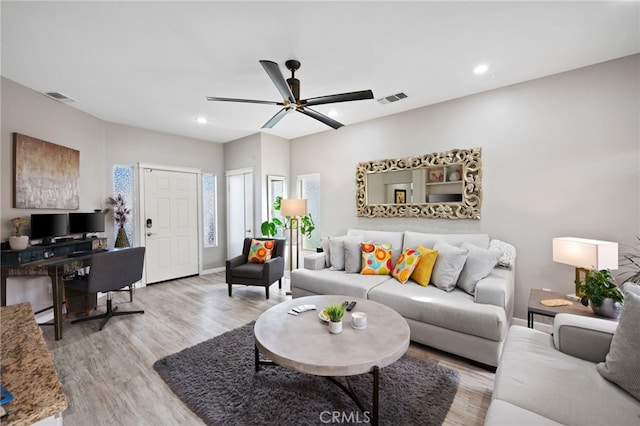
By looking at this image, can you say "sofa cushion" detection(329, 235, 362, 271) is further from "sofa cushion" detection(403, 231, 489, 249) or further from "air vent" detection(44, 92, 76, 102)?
"air vent" detection(44, 92, 76, 102)

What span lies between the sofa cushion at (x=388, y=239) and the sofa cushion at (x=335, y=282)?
37 centimetres

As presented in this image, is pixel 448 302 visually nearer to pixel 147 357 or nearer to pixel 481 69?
pixel 481 69

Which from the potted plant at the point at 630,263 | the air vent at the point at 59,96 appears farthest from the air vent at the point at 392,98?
the air vent at the point at 59,96

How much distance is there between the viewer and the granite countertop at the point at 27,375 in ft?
2.06

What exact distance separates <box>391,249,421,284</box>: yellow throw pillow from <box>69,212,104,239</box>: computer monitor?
411cm

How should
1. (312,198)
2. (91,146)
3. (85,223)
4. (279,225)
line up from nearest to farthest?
(85,223), (91,146), (279,225), (312,198)

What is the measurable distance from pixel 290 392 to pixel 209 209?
4419mm

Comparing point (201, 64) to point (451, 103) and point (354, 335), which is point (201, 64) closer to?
point (354, 335)

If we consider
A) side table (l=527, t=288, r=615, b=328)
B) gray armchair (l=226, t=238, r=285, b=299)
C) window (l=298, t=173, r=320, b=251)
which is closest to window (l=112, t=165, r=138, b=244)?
gray armchair (l=226, t=238, r=285, b=299)

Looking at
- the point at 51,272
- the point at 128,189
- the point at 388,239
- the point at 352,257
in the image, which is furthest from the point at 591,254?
the point at 128,189

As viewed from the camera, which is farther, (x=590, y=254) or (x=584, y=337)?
(x=590, y=254)

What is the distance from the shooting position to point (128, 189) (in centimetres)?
451

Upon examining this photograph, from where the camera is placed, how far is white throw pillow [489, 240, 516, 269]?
2.82 m

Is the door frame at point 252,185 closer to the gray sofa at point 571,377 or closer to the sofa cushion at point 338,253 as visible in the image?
the sofa cushion at point 338,253
